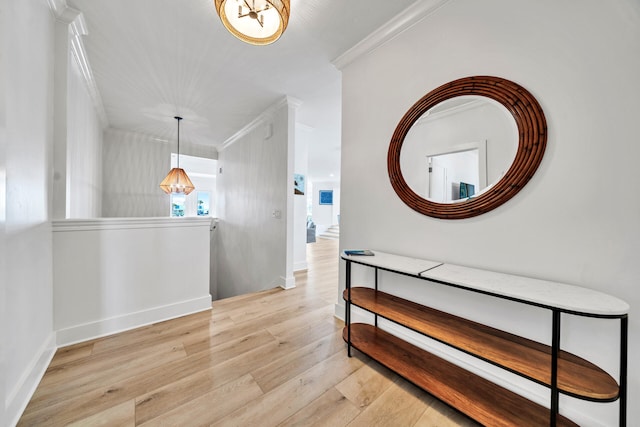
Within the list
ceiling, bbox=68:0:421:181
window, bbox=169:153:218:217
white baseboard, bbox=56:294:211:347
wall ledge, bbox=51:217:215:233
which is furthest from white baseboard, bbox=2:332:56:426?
window, bbox=169:153:218:217

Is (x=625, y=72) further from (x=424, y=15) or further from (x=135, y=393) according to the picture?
(x=135, y=393)

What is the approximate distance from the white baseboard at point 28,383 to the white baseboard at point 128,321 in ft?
0.38

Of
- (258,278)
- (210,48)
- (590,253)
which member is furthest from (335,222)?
(590,253)

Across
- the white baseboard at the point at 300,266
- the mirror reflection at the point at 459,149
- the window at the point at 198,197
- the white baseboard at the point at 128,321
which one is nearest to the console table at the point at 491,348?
the mirror reflection at the point at 459,149

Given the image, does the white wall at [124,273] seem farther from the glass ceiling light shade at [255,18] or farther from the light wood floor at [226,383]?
the glass ceiling light shade at [255,18]

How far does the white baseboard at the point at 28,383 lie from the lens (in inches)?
42.4

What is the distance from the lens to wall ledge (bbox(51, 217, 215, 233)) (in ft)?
5.61

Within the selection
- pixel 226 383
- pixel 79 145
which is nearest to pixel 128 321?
pixel 226 383

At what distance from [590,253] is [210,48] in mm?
2963

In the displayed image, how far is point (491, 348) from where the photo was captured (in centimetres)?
110

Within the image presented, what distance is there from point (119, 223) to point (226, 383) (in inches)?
62.4

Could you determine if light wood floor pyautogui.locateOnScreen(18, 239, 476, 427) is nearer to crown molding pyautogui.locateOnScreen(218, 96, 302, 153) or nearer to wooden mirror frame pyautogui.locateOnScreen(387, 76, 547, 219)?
wooden mirror frame pyautogui.locateOnScreen(387, 76, 547, 219)

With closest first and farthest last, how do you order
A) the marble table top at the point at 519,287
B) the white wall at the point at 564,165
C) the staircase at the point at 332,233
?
the marble table top at the point at 519,287 < the white wall at the point at 564,165 < the staircase at the point at 332,233

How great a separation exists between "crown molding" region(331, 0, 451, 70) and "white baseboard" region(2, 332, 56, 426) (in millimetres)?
2908
